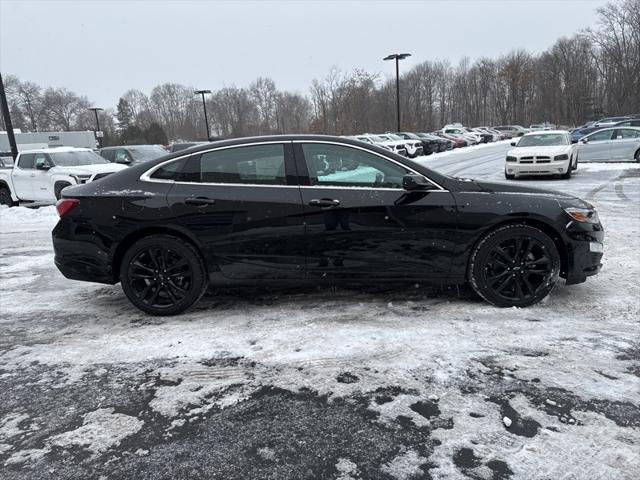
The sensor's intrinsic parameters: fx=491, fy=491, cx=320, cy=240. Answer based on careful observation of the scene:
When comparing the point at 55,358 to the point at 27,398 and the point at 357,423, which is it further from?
the point at 357,423

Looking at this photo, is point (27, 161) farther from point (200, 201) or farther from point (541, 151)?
point (541, 151)

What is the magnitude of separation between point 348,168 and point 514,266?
169 cm

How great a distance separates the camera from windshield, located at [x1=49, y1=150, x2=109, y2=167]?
12902 millimetres

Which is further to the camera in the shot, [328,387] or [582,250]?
[582,250]

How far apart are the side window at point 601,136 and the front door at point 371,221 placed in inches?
749

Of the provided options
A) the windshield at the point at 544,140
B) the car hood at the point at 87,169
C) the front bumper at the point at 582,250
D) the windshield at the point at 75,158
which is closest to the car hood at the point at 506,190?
the front bumper at the point at 582,250

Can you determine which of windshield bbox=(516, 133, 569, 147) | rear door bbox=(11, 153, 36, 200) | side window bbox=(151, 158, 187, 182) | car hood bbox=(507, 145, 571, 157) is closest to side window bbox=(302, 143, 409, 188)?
side window bbox=(151, 158, 187, 182)

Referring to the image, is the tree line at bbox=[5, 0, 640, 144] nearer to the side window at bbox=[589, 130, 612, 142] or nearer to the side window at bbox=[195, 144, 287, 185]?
the side window at bbox=[589, 130, 612, 142]

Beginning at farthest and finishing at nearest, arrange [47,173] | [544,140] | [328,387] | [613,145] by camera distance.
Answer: [613,145]
[544,140]
[47,173]
[328,387]

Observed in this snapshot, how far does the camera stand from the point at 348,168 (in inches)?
171

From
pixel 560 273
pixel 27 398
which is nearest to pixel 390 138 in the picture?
pixel 560 273

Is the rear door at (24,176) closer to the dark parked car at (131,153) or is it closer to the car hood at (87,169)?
the car hood at (87,169)

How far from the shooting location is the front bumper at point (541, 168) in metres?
15.0

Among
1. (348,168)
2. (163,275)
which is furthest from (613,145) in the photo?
(163,275)
